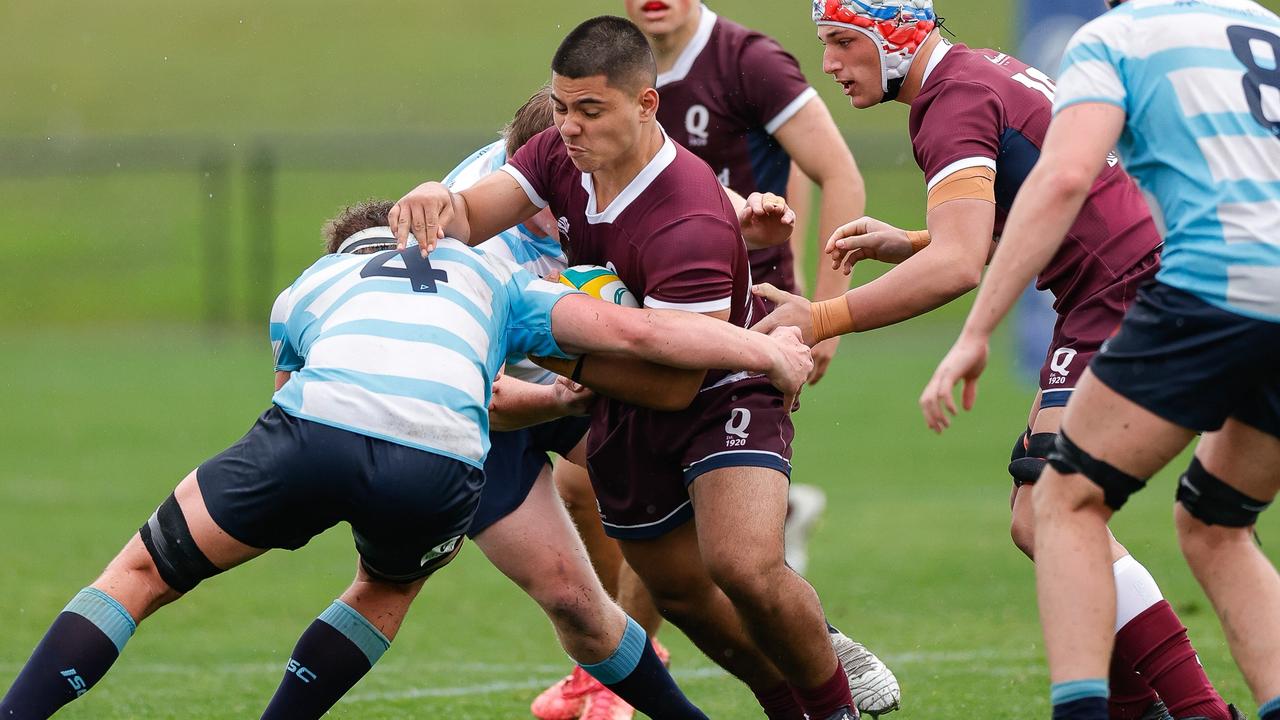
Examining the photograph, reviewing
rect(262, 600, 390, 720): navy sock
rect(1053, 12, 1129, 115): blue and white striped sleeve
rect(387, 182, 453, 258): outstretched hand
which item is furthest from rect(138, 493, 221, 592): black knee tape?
rect(1053, 12, 1129, 115): blue and white striped sleeve

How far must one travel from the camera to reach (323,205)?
2772 centimetres

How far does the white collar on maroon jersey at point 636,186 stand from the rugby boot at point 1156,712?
7.08ft

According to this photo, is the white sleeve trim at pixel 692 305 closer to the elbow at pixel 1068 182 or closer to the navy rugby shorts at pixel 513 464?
the navy rugby shorts at pixel 513 464

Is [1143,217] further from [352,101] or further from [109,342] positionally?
[352,101]

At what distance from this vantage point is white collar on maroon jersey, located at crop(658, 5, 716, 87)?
6266mm

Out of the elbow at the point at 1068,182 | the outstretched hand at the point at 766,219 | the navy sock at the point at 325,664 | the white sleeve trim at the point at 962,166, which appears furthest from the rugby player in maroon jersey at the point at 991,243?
the navy sock at the point at 325,664

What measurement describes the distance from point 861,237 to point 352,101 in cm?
2983

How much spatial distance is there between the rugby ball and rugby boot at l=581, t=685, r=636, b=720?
5.45 feet

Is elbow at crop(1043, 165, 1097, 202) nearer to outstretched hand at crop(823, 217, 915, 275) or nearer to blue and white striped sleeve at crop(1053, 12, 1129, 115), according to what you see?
blue and white striped sleeve at crop(1053, 12, 1129, 115)

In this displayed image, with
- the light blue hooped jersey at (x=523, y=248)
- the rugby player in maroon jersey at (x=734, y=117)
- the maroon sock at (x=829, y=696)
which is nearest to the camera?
the maroon sock at (x=829, y=696)

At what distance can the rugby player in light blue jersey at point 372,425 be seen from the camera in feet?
Answer: 13.1

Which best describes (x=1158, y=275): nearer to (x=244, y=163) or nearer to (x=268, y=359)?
(x=268, y=359)

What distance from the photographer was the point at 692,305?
446 centimetres

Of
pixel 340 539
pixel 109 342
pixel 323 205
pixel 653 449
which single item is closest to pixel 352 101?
pixel 323 205
